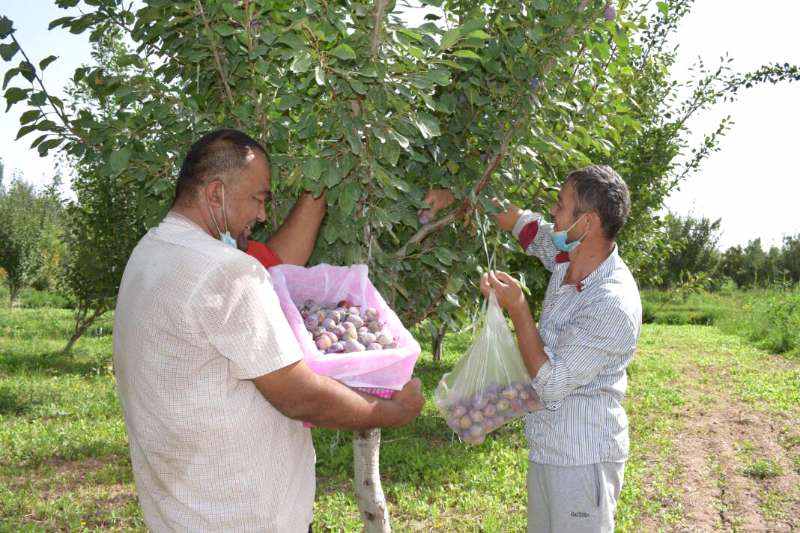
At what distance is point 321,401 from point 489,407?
2.81ft

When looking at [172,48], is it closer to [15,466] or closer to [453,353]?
[15,466]

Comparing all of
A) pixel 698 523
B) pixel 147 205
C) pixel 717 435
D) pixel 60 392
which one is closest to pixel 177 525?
pixel 147 205

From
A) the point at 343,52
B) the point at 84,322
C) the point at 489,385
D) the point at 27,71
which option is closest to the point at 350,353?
the point at 489,385

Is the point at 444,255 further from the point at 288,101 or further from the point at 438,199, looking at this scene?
the point at 288,101

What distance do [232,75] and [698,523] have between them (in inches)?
166

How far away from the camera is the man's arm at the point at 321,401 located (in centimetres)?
162

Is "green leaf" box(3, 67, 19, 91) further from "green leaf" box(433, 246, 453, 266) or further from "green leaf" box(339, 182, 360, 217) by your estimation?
"green leaf" box(433, 246, 453, 266)

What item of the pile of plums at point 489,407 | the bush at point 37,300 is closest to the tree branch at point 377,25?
the pile of plums at point 489,407

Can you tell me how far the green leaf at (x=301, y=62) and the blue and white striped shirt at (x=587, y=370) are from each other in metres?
1.16

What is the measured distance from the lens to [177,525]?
170 centimetres

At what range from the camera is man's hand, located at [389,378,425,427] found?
6.31 feet

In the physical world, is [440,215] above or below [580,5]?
below

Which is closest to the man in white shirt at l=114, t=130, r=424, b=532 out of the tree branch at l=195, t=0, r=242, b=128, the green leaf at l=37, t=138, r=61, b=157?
the tree branch at l=195, t=0, r=242, b=128

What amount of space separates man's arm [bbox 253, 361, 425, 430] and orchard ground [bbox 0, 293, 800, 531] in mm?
2666
